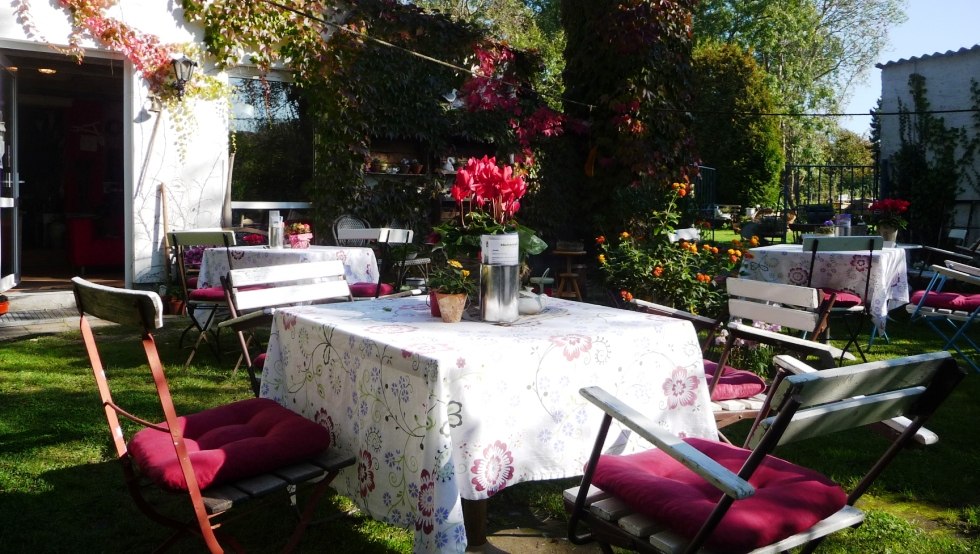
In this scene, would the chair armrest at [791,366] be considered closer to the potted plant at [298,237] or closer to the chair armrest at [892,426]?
the chair armrest at [892,426]

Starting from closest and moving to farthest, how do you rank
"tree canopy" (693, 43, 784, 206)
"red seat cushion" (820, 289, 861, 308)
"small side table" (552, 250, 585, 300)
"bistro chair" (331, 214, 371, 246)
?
"red seat cushion" (820, 289, 861, 308) → "small side table" (552, 250, 585, 300) → "bistro chair" (331, 214, 371, 246) → "tree canopy" (693, 43, 784, 206)

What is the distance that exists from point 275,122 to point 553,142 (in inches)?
134

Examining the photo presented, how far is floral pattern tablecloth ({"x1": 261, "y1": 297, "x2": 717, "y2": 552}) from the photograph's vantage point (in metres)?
1.99

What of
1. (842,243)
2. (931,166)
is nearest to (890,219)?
(842,243)

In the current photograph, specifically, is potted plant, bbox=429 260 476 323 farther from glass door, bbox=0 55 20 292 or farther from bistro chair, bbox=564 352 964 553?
glass door, bbox=0 55 20 292

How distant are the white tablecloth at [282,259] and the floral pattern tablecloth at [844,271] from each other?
2981mm

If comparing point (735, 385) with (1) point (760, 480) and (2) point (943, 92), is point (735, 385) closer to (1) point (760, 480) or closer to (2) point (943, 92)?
(1) point (760, 480)

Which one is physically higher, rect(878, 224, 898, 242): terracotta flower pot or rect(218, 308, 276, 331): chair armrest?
rect(878, 224, 898, 242): terracotta flower pot

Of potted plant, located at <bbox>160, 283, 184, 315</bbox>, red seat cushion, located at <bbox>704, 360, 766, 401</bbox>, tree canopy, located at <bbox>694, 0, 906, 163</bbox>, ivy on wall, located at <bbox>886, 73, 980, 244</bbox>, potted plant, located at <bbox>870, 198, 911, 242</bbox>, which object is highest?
tree canopy, located at <bbox>694, 0, 906, 163</bbox>

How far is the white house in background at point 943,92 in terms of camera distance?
10.2m

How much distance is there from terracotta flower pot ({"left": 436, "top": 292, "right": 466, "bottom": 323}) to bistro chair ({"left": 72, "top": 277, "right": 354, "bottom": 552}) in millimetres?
516

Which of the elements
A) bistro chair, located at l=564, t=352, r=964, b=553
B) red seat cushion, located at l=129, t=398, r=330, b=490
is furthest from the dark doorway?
bistro chair, located at l=564, t=352, r=964, b=553

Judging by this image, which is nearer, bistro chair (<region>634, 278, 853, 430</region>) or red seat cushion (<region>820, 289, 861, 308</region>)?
bistro chair (<region>634, 278, 853, 430</region>)

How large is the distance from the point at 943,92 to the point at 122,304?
444 inches
